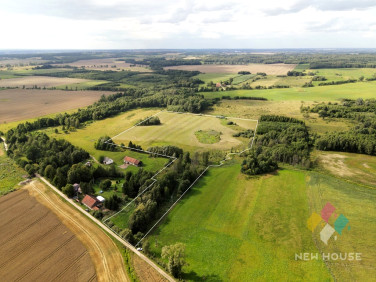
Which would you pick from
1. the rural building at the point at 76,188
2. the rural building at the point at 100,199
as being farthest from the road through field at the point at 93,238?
the rural building at the point at 100,199

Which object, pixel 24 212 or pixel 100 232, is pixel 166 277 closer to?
pixel 100 232

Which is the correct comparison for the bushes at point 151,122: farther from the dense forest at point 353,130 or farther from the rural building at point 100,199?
the dense forest at point 353,130

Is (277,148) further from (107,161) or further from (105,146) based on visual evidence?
(105,146)

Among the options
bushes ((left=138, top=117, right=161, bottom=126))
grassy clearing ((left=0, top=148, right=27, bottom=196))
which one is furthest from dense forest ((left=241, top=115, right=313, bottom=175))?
grassy clearing ((left=0, top=148, right=27, bottom=196))

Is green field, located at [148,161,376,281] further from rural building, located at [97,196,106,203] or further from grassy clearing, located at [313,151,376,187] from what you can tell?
rural building, located at [97,196,106,203]

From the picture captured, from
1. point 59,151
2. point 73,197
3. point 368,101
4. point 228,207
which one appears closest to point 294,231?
point 228,207

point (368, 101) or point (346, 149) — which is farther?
point (368, 101)

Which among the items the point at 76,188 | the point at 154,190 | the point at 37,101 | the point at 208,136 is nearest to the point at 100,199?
the point at 76,188

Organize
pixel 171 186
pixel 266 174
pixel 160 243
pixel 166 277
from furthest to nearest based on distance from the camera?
pixel 266 174 < pixel 171 186 < pixel 160 243 < pixel 166 277
